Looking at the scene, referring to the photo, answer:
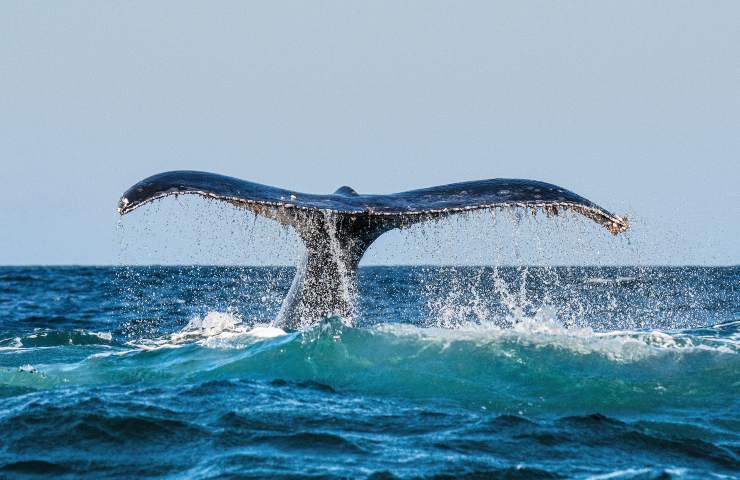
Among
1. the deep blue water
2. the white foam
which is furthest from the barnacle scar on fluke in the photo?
the white foam

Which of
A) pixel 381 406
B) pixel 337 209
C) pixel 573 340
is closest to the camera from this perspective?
pixel 381 406

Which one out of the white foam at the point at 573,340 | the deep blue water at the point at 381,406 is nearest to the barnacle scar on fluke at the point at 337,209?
the deep blue water at the point at 381,406

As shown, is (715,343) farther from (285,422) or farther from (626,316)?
(626,316)

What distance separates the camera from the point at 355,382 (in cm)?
738

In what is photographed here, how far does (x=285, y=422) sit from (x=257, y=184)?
2402 millimetres

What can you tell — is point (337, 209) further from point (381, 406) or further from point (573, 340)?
point (573, 340)

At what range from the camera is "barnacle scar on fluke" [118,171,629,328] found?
7262 mm

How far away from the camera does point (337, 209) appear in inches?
313

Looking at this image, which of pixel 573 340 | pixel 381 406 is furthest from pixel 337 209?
pixel 573 340

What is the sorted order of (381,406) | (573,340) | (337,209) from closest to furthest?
(381,406) → (337,209) → (573,340)

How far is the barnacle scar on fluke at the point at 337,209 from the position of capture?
23.8 ft

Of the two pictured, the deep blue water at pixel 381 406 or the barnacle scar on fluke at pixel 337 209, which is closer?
the deep blue water at pixel 381 406

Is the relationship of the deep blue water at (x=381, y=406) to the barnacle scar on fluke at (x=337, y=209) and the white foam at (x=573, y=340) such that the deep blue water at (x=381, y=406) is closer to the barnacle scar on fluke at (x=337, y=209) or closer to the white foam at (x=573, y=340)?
the white foam at (x=573, y=340)

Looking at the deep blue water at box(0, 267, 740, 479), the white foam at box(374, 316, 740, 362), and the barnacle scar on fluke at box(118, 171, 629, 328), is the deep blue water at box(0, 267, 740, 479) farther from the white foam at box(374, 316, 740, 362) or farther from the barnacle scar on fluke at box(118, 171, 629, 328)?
the barnacle scar on fluke at box(118, 171, 629, 328)
